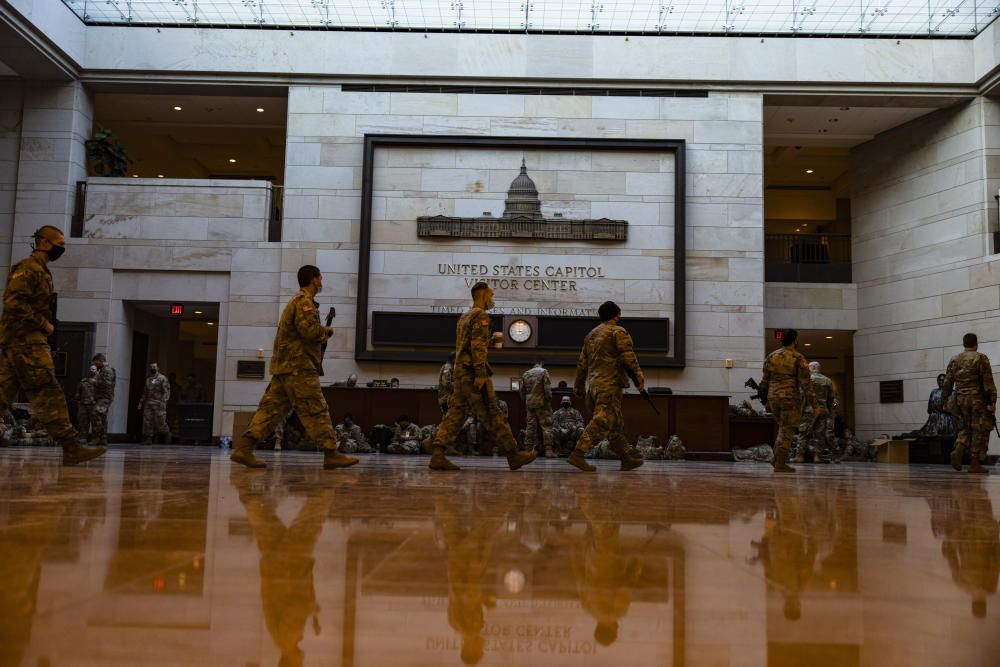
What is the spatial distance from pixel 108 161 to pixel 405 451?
993 centimetres

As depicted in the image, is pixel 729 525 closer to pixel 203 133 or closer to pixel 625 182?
pixel 625 182

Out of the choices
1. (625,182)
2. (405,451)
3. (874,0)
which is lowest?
(405,451)

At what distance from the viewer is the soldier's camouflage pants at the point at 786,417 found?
10625mm

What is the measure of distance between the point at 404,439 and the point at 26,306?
9.48 meters

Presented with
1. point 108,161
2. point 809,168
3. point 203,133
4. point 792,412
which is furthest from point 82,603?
point 809,168

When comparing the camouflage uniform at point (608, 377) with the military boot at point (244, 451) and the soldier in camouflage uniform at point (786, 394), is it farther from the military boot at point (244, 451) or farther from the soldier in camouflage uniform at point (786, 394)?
the military boot at point (244, 451)

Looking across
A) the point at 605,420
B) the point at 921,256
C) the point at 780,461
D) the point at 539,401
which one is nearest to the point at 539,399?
the point at 539,401

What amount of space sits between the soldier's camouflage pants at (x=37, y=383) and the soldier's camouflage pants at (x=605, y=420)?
475cm

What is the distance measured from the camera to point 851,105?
64.1 feet

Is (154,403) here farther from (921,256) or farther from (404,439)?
(921,256)

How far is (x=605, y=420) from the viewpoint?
8953mm

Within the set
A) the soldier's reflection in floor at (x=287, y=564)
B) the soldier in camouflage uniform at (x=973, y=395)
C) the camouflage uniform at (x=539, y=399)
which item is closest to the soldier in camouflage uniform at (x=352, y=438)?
the camouflage uniform at (x=539, y=399)

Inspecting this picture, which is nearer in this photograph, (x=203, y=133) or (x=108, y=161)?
(x=108, y=161)

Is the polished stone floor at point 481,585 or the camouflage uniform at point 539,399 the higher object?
the camouflage uniform at point 539,399
